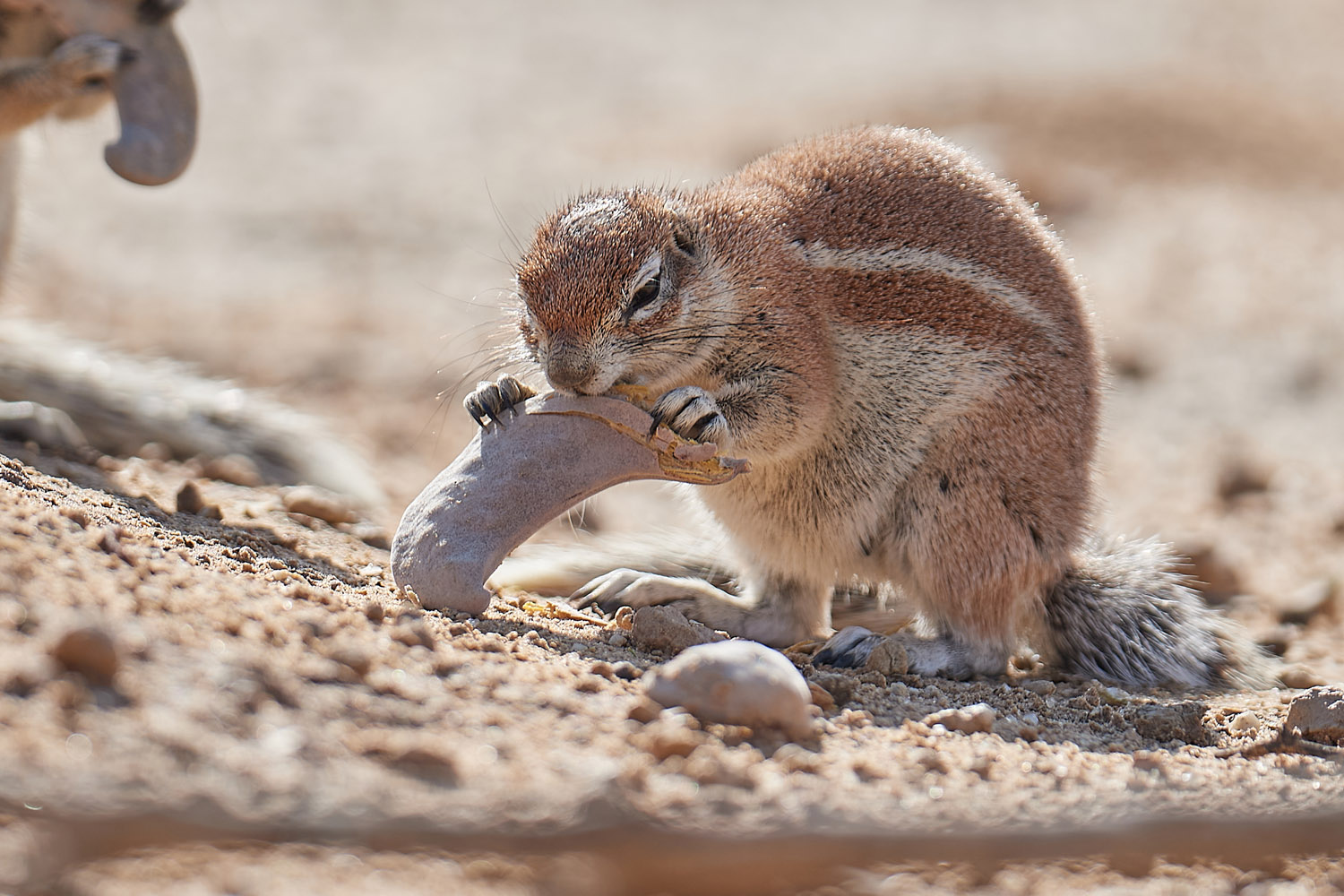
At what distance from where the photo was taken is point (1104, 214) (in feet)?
35.0

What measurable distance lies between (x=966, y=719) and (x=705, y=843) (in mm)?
1191

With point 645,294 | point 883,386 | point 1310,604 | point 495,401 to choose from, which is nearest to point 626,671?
point 495,401

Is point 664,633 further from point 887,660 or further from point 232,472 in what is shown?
point 232,472

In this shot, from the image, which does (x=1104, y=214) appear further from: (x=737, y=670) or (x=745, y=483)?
(x=737, y=670)

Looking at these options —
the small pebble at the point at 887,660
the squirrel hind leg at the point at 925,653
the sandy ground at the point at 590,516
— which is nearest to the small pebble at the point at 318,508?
the sandy ground at the point at 590,516

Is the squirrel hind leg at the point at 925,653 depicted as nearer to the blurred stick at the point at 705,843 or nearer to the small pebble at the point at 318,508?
the blurred stick at the point at 705,843

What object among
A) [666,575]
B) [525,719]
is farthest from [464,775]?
[666,575]

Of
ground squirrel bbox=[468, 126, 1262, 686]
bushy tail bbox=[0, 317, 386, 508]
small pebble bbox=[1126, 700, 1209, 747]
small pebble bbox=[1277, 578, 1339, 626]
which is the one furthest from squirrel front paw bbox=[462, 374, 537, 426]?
small pebble bbox=[1277, 578, 1339, 626]

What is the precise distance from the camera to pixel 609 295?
3.79 meters

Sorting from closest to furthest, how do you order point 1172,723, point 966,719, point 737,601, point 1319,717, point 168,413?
point 966,719, point 1319,717, point 1172,723, point 737,601, point 168,413

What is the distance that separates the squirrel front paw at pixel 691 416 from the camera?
12.2 feet

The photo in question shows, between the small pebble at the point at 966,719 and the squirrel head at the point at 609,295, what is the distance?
1.36 m

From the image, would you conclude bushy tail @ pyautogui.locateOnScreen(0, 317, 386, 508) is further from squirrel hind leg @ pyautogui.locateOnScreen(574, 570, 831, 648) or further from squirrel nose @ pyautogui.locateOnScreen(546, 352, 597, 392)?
squirrel nose @ pyautogui.locateOnScreen(546, 352, 597, 392)

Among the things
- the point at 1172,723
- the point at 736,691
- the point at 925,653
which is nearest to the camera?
the point at 736,691
